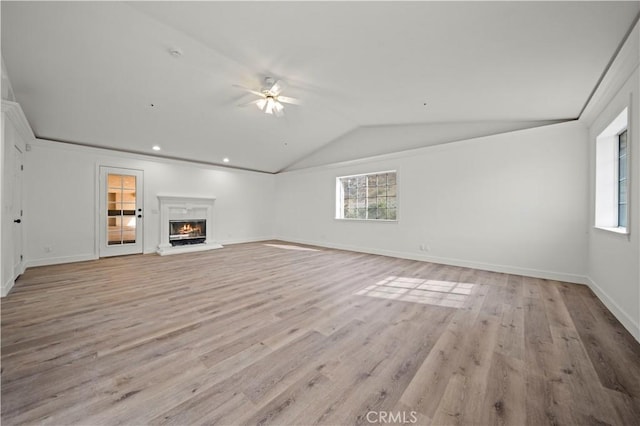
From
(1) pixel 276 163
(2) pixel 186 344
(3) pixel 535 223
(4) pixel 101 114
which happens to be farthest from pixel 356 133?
(2) pixel 186 344

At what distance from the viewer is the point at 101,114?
13.8 ft

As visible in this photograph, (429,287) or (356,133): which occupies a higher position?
(356,133)

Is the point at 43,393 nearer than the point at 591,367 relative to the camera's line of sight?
Yes

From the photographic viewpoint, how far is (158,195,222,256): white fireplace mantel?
6.14 meters

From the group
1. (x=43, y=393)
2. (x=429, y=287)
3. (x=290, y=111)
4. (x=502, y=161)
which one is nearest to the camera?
(x=43, y=393)

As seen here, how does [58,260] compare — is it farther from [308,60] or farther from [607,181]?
[607,181]

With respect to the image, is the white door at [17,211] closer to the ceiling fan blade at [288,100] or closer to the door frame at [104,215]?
the door frame at [104,215]

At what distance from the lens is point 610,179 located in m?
3.12

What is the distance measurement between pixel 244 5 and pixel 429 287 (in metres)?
3.86

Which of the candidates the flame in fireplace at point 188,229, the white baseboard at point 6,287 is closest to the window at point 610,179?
the white baseboard at point 6,287

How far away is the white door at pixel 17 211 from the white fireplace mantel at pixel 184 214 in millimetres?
2161

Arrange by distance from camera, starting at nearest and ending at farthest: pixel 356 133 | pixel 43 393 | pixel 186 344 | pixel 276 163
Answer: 1. pixel 43 393
2. pixel 186 344
3. pixel 356 133
4. pixel 276 163

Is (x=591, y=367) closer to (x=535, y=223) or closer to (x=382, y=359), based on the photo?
(x=382, y=359)

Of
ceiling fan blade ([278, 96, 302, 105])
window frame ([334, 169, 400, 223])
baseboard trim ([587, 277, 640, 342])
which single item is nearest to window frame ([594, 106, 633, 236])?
baseboard trim ([587, 277, 640, 342])
